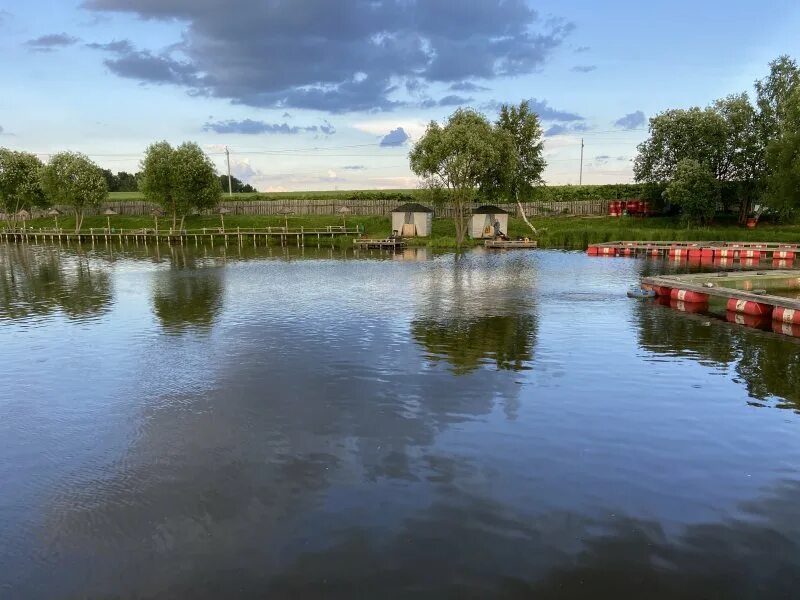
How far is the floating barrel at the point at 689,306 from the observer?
2756 cm

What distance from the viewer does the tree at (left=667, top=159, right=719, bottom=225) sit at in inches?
2611

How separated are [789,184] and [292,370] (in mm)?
53745

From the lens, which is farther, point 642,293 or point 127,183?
point 127,183

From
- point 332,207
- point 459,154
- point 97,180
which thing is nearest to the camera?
point 459,154

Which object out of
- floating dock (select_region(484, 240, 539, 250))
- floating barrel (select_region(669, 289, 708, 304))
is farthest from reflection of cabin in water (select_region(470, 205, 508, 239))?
floating barrel (select_region(669, 289, 708, 304))

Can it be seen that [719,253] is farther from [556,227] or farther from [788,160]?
[556,227]

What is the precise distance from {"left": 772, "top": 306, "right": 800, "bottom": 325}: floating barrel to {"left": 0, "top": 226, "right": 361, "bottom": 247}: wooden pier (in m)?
54.8

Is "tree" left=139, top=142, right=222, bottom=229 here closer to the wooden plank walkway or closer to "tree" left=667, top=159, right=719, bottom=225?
"tree" left=667, top=159, right=719, bottom=225

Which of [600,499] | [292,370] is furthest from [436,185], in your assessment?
[600,499]

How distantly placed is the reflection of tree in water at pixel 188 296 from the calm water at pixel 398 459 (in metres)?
0.47

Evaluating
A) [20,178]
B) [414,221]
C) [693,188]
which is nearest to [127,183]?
[20,178]

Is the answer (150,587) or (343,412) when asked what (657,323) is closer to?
(343,412)

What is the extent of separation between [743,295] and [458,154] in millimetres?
37887

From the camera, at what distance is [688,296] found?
29.5 metres
